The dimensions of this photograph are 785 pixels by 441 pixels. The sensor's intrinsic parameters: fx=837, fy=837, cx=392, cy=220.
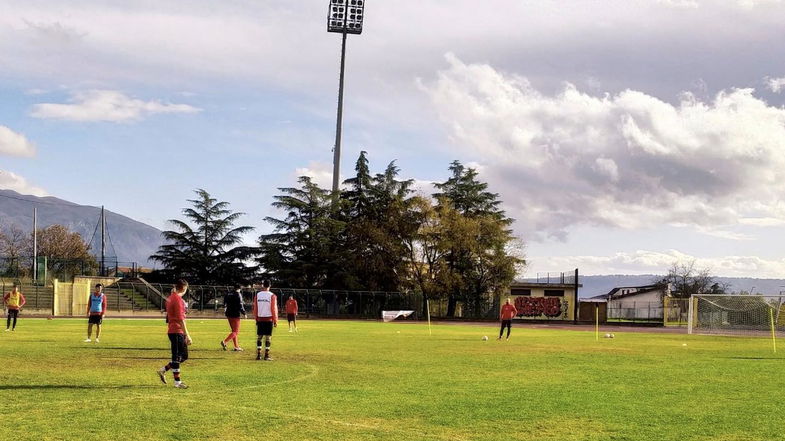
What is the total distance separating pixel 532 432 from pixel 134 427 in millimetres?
5414

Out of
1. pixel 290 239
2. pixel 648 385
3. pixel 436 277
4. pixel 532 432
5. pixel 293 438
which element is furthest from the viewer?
pixel 290 239

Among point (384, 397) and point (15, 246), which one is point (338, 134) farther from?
point (384, 397)

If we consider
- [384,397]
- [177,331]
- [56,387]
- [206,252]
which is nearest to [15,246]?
[206,252]

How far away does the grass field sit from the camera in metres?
11.4

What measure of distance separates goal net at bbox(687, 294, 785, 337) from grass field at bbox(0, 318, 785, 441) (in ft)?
97.3

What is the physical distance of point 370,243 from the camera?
82250 millimetres

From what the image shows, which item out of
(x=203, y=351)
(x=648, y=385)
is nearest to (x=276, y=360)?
(x=203, y=351)

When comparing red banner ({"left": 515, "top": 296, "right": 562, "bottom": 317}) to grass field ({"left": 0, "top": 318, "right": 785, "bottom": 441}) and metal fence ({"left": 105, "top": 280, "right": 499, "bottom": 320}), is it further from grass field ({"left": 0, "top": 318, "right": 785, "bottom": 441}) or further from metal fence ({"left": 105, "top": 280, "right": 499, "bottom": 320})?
grass field ({"left": 0, "top": 318, "right": 785, "bottom": 441})

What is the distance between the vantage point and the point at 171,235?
85.9 metres

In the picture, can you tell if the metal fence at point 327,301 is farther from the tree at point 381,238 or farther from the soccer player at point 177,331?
the soccer player at point 177,331

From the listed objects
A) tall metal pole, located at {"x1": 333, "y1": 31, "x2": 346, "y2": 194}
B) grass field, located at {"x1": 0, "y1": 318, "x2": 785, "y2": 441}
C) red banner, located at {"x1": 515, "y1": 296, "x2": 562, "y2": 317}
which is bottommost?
grass field, located at {"x1": 0, "y1": 318, "x2": 785, "y2": 441}

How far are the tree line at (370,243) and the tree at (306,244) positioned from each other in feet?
0.33

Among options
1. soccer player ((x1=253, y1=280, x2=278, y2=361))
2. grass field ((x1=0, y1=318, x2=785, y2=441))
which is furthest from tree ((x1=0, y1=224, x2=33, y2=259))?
soccer player ((x1=253, y1=280, x2=278, y2=361))

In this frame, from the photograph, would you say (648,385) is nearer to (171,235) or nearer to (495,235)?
(495,235)
